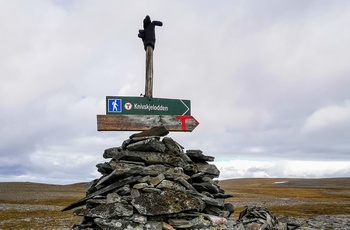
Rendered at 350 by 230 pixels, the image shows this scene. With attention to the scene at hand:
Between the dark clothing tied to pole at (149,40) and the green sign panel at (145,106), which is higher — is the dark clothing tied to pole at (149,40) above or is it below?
above

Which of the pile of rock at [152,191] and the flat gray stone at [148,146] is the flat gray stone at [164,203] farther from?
the flat gray stone at [148,146]

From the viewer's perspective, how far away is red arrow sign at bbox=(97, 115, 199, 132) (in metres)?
13.2

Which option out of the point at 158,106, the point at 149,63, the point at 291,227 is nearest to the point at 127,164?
the point at 158,106

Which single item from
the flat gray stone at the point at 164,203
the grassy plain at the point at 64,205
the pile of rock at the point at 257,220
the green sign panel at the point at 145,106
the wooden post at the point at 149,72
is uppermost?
the wooden post at the point at 149,72

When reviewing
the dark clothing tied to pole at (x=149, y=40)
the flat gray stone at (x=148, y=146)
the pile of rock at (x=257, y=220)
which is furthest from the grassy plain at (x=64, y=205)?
the dark clothing tied to pole at (x=149, y=40)

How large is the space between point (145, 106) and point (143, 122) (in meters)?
0.71

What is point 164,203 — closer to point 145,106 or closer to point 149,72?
point 145,106

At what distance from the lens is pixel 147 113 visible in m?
13.7

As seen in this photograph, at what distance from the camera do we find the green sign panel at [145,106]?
1344 cm

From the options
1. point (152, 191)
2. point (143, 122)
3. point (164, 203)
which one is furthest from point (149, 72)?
point (164, 203)

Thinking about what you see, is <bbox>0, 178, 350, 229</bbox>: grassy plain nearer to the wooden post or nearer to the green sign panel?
the green sign panel

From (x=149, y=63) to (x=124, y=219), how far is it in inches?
271

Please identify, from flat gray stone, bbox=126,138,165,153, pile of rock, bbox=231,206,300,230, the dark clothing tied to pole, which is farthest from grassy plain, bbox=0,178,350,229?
the dark clothing tied to pole

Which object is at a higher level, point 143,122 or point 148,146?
point 143,122
